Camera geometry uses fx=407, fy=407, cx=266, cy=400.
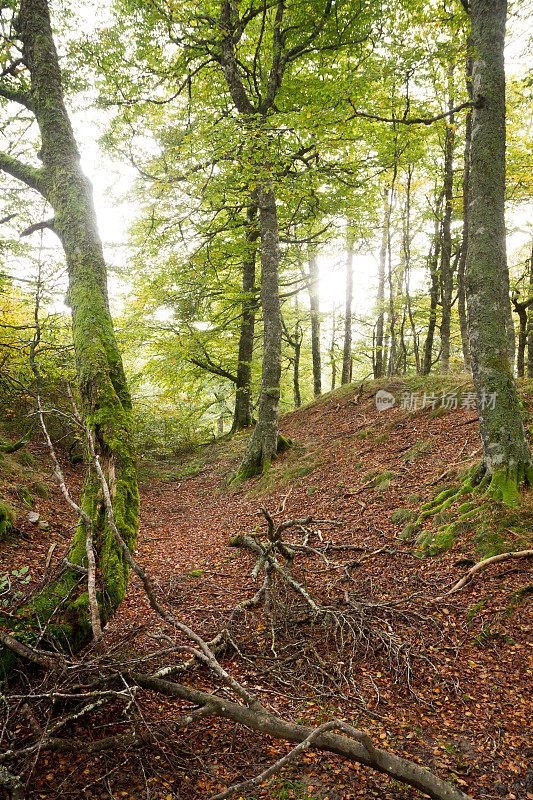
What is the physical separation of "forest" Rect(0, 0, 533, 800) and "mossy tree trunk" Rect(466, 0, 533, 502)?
3 centimetres

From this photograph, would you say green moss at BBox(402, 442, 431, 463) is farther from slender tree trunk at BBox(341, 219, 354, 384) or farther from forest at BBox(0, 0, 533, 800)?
slender tree trunk at BBox(341, 219, 354, 384)

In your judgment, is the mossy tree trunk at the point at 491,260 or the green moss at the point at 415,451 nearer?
the mossy tree trunk at the point at 491,260

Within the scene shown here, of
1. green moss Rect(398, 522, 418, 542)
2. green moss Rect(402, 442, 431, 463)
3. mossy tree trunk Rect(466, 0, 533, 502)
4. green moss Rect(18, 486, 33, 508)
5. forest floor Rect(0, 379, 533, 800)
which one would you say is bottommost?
forest floor Rect(0, 379, 533, 800)

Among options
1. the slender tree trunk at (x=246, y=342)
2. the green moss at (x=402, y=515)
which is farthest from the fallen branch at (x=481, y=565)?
the slender tree trunk at (x=246, y=342)

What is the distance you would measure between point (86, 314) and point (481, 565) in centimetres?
550

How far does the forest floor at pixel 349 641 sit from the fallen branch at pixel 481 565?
7 cm

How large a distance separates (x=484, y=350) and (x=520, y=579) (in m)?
2.78

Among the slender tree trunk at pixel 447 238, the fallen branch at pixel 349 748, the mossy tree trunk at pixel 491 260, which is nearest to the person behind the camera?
the fallen branch at pixel 349 748

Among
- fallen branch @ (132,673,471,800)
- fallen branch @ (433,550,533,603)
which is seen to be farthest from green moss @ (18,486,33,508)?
fallen branch @ (433,550,533,603)

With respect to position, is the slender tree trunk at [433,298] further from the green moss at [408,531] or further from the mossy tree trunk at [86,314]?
the mossy tree trunk at [86,314]

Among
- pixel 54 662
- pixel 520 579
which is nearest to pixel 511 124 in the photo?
pixel 520 579

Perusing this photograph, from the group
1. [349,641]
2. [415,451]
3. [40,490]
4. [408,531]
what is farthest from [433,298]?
[40,490]

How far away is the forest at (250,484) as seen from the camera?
2.69 meters

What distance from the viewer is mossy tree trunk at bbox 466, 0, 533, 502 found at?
5.24m
